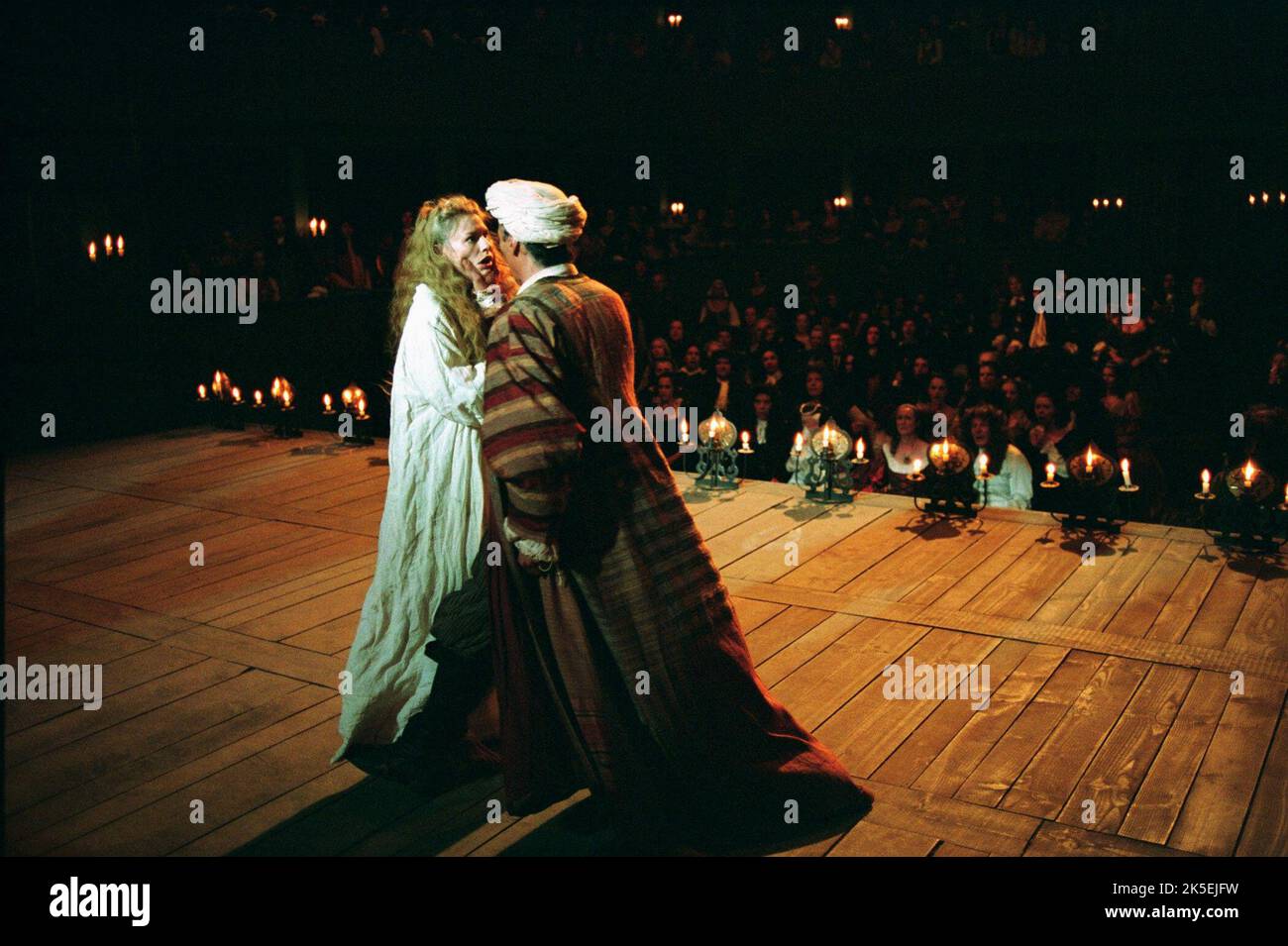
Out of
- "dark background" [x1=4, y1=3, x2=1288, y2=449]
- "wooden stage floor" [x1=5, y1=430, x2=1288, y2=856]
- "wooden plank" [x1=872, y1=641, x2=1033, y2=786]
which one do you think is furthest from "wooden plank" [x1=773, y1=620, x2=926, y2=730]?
"dark background" [x1=4, y1=3, x2=1288, y2=449]

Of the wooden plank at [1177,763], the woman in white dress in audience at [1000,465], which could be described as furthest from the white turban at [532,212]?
the woman in white dress in audience at [1000,465]

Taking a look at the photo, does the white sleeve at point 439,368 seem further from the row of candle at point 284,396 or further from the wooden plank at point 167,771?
the row of candle at point 284,396

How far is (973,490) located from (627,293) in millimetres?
9815

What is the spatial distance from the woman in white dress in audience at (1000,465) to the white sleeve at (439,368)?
4378 millimetres

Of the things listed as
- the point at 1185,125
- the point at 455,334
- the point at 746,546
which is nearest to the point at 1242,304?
the point at 1185,125

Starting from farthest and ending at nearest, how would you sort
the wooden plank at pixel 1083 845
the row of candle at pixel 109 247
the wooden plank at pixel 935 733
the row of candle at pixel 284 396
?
the row of candle at pixel 109 247, the row of candle at pixel 284 396, the wooden plank at pixel 935 733, the wooden plank at pixel 1083 845

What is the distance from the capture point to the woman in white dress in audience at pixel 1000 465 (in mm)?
7336

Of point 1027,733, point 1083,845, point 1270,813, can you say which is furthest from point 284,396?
point 1270,813

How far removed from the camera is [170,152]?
15375 mm

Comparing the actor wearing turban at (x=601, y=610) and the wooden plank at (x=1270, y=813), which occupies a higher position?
the actor wearing turban at (x=601, y=610)

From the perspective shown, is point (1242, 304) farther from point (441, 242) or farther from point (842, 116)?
point (441, 242)

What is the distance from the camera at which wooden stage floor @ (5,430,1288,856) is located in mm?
3535

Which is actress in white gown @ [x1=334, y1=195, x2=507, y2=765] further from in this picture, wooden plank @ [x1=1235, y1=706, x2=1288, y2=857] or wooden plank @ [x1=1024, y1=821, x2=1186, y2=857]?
wooden plank @ [x1=1235, y1=706, x2=1288, y2=857]

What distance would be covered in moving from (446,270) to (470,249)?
0.11 meters
